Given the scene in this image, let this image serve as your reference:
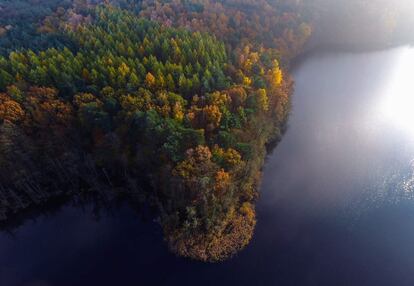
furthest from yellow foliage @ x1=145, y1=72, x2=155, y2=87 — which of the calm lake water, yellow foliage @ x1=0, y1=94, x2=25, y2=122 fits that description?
the calm lake water

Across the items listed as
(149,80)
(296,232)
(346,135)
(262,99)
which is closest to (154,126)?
(149,80)

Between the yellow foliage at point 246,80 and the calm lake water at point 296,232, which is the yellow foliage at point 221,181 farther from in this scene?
the yellow foliage at point 246,80

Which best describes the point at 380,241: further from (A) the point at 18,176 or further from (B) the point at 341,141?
(A) the point at 18,176

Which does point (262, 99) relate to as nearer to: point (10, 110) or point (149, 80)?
point (149, 80)

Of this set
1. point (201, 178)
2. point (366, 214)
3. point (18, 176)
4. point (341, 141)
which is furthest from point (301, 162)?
point (18, 176)

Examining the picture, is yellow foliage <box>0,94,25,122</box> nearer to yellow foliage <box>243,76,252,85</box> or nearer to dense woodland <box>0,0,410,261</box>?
dense woodland <box>0,0,410,261</box>
